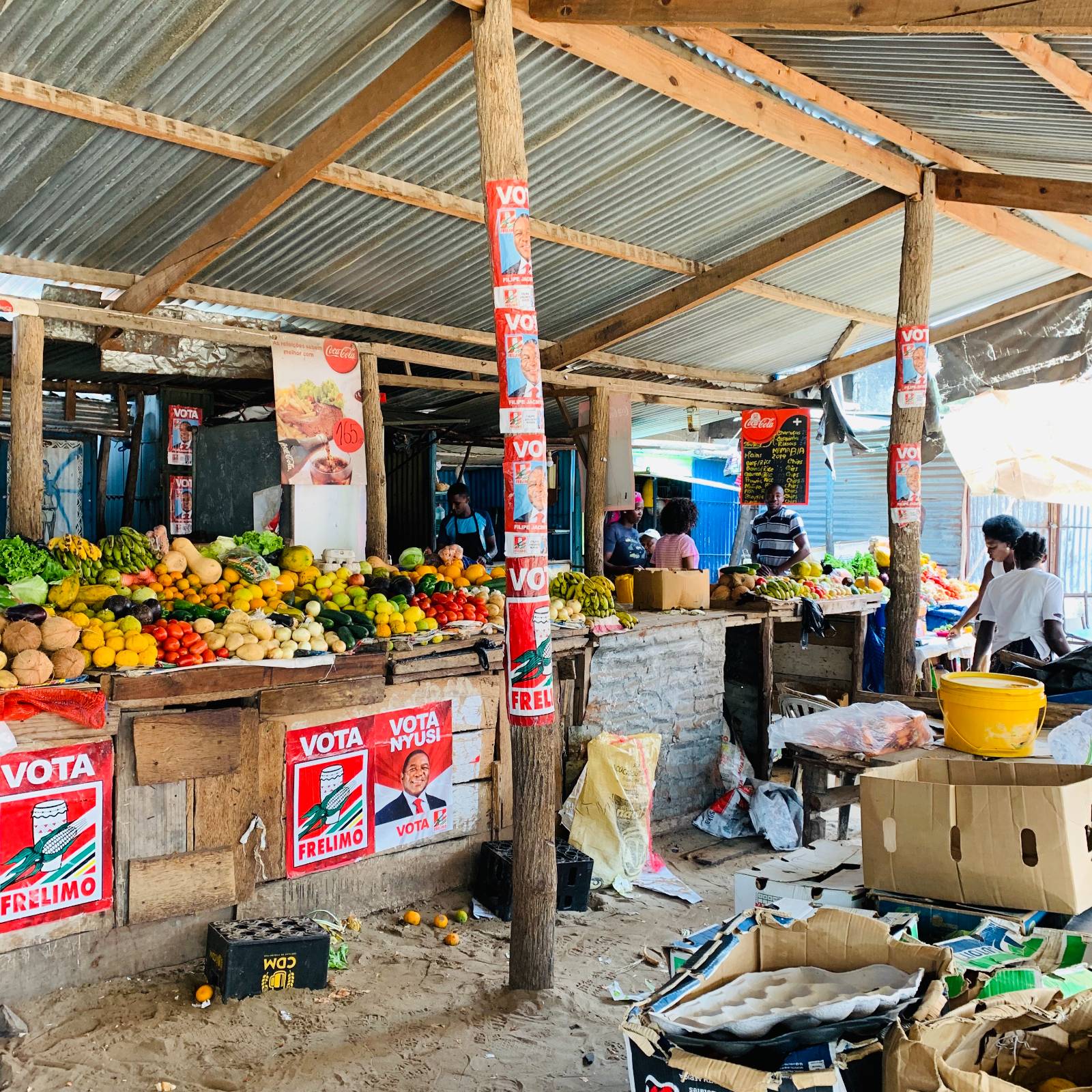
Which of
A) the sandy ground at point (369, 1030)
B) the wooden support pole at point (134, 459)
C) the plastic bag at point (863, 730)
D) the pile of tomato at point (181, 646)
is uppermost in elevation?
the wooden support pole at point (134, 459)

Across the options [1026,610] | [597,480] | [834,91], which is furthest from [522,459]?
[597,480]

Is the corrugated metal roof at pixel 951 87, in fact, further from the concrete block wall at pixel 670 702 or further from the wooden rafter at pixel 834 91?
the concrete block wall at pixel 670 702

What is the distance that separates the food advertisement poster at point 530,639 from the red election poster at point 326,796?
1.33 m

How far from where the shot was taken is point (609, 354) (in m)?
10.7

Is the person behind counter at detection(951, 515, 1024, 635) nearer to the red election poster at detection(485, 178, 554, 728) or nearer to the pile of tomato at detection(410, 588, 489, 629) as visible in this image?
the pile of tomato at detection(410, 588, 489, 629)

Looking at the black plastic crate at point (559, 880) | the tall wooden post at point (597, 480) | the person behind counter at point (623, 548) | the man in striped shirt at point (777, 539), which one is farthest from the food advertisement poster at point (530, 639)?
the person behind counter at point (623, 548)

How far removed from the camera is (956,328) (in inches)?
454

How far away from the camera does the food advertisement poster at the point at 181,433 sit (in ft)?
33.4

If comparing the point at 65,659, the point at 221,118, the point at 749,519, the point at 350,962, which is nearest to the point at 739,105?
the point at 221,118

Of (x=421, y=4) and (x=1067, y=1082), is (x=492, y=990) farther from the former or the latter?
(x=421, y=4)

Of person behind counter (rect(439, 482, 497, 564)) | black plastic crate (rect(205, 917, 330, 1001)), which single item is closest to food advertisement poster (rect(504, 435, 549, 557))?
black plastic crate (rect(205, 917, 330, 1001))

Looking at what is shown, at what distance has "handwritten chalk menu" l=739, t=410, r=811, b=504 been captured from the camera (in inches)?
477

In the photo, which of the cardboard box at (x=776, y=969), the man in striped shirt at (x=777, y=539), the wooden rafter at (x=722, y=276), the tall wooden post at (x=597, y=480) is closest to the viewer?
the cardboard box at (x=776, y=969)

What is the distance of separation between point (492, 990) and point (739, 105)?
16.6 feet
